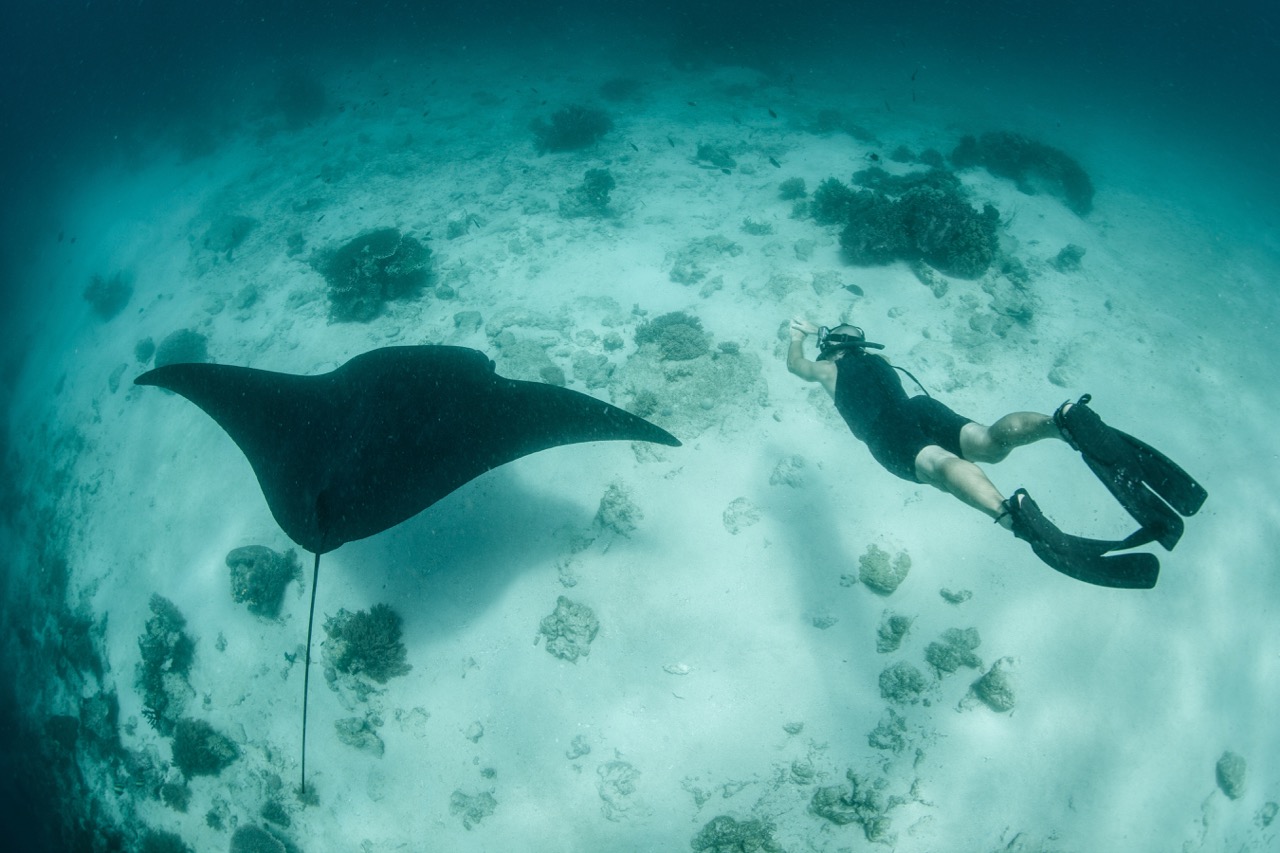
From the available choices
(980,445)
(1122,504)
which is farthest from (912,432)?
(1122,504)

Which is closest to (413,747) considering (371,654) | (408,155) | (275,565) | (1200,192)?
(371,654)

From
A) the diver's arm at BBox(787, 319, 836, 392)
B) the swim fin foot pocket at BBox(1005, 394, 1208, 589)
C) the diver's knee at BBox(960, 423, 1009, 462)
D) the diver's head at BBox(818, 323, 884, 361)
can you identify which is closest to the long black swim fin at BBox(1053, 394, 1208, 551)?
the swim fin foot pocket at BBox(1005, 394, 1208, 589)

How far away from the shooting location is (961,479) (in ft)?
11.1

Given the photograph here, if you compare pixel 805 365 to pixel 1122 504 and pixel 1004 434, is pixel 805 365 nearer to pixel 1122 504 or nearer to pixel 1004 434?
pixel 1004 434

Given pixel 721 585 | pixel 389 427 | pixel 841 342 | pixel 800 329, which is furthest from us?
pixel 800 329

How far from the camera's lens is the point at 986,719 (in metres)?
5.18

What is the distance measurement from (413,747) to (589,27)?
131 ft

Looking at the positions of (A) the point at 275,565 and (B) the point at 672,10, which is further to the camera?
(B) the point at 672,10

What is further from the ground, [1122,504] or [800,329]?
[1122,504]

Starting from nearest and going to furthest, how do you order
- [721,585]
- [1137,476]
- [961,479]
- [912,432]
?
[1137,476]
[961,479]
[912,432]
[721,585]

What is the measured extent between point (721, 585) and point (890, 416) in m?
2.55

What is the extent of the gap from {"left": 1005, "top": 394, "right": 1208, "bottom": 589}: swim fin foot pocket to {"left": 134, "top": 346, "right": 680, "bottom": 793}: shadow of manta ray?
2.41 metres

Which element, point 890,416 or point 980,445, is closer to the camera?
point 980,445

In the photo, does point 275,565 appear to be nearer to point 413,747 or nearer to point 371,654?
point 371,654
